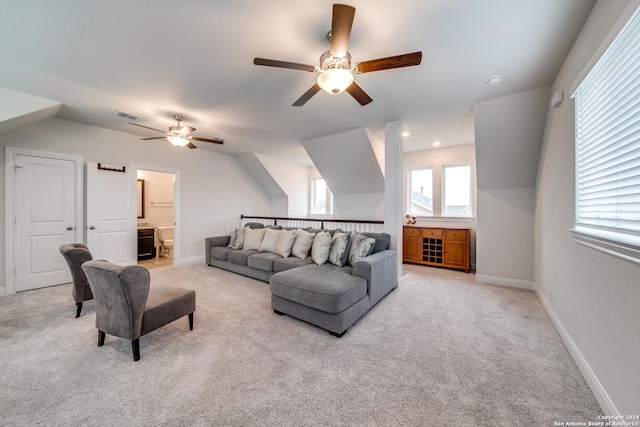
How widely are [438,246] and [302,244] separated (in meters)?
2.97

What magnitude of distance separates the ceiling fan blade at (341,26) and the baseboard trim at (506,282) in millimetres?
4123

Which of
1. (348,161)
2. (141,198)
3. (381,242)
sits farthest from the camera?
(141,198)

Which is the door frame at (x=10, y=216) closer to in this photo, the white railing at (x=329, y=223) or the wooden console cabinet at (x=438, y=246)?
the white railing at (x=329, y=223)

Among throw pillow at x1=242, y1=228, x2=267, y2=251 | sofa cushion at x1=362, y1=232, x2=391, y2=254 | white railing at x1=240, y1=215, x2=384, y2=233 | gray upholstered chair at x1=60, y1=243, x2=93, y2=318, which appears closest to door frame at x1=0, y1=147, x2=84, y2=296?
gray upholstered chair at x1=60, y1=243, x2=93, y2=318

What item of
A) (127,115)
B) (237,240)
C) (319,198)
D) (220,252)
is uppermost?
(127,115)

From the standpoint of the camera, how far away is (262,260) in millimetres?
3928

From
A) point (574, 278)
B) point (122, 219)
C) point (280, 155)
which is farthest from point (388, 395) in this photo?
point (280, 155)

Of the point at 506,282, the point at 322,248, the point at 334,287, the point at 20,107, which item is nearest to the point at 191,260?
the point at 20,107

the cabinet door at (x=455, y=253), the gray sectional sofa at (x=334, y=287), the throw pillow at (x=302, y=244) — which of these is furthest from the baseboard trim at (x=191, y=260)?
the cabinet door at (x=455, y=253)

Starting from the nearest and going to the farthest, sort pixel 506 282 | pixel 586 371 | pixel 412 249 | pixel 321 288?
pixel 586 371 < pixel 321 288 < pixel 506 282 < pixel 412 249

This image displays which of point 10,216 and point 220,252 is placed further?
point 220,252

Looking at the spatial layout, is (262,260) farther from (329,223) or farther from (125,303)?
(125,303)

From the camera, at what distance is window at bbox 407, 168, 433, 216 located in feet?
18.2

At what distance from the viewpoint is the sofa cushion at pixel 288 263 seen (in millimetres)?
3564
